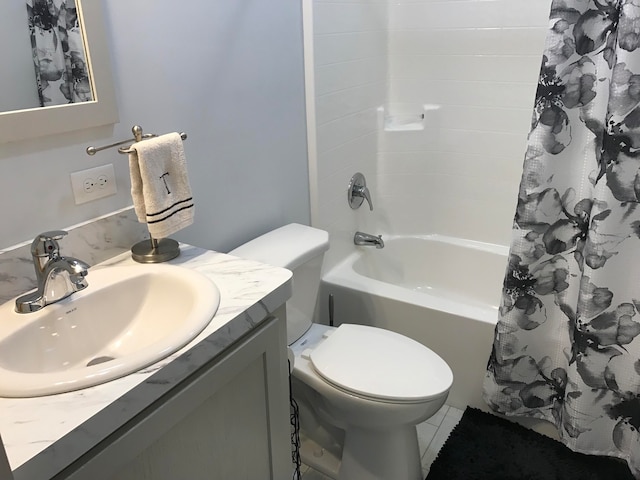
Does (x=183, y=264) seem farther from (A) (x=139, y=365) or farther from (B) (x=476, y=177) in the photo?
(B) (x=476, y=177)

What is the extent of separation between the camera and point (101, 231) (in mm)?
1321

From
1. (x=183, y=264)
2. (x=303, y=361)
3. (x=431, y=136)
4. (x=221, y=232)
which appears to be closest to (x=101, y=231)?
(x=183, y=264)

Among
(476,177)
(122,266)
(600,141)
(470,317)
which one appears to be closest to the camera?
(122,266)

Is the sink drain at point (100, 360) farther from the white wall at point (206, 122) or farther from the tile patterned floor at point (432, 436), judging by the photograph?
the tile patterned floor at point (432, 436)

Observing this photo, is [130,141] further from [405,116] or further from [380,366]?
[405,116]

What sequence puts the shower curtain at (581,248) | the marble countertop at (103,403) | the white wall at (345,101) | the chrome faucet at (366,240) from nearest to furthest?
the marble countertop at (103,403) → the shower curtain at (581,248) → the white wall at (345,101) → the chrome faucet at (366,240)

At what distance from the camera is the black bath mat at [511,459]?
183 centimetres

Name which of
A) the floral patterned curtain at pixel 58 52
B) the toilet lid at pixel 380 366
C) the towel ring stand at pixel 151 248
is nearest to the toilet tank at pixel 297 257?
the toilet lid at pixel 380 366

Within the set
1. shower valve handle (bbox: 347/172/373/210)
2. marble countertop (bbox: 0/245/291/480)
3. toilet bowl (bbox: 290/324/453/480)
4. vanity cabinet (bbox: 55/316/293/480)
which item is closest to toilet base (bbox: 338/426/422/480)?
toilet bowl (bbox: 290/324/453/480)

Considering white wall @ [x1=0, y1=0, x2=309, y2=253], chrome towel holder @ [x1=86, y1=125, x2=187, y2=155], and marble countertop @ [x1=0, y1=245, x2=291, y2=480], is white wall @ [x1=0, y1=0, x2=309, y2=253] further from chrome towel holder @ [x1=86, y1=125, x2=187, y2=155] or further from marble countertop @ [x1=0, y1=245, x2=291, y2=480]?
marble countertop @ [x1=0, y1=245, x2=291, y2=480]

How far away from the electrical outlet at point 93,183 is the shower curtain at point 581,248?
3.99 ft

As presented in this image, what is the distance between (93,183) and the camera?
50.9 inches

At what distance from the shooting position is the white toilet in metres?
1.57

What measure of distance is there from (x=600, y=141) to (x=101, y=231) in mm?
1396
